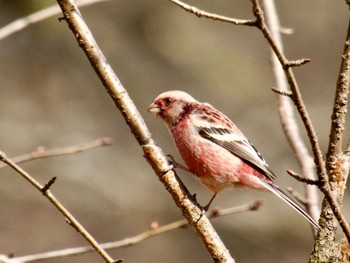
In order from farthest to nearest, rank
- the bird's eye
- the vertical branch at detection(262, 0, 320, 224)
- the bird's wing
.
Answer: the bird's eye → the bird's wing → the vertical branch at detection(262, 0, 320, 224)

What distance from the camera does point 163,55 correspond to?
50.4 feet

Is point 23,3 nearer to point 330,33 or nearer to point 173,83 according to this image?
point 173,83

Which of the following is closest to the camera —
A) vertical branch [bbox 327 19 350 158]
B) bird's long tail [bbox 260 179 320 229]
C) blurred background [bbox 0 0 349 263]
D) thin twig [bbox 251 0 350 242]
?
thin twig [bbox 251 0 350 242]

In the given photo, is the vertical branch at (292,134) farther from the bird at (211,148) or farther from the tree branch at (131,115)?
the tree branch at (131,115)

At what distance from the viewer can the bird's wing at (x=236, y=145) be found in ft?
17.6

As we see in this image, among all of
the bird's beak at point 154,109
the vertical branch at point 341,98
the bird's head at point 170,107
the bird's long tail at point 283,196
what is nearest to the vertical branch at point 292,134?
the bird's long tail at point 283,196

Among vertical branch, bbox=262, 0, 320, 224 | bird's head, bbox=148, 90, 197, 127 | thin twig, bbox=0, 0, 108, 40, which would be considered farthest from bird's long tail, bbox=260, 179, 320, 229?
thin twig, bbox=0, 0, 108, 40

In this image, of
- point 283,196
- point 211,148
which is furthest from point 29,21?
point 283,196

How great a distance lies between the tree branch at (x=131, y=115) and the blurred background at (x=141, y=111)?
29.2ft

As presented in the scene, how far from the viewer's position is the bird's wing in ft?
17.6

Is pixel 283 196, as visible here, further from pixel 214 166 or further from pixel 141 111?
pixel 141 111

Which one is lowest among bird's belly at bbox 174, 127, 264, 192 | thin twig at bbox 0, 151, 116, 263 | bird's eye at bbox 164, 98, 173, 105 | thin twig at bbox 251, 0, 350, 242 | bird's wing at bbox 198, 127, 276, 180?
thin twig at bbox 0, 151, 116, 263

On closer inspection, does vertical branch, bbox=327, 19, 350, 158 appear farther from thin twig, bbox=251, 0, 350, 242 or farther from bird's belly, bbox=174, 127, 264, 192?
bird's belly, bbox=174, 127, 264, 192

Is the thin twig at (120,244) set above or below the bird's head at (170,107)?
below
